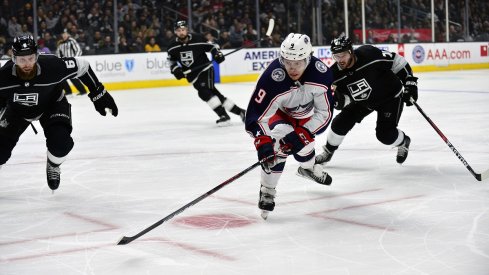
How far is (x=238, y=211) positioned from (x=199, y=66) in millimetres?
4915

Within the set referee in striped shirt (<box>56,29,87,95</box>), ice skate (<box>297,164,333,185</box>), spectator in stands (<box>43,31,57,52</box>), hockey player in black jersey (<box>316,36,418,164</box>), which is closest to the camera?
ice skate (<box>297,164,333,185</box>)

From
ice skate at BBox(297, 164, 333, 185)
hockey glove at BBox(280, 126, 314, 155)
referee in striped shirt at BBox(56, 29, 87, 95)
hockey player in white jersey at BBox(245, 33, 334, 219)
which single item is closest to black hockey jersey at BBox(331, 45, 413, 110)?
ice skate at BBox(297, 164, 333, 185)

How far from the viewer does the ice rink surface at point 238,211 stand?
3.19 metres

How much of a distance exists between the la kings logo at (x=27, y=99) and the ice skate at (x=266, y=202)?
1590 millimetres

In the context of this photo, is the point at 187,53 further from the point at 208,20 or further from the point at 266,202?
the point at 208,20

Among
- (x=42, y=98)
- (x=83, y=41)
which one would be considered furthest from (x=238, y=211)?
(x=83, y=41)

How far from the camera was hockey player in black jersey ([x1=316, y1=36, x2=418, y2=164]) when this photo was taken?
5281mm

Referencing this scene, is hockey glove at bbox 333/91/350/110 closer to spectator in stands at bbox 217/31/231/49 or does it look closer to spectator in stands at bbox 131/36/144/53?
spectator in stands at bbox 131/36/144/53

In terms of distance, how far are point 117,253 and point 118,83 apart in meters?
11.4

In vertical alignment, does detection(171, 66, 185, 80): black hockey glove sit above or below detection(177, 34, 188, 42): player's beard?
below

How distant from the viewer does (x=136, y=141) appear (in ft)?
24.9

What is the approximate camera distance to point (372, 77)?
5.33 metres

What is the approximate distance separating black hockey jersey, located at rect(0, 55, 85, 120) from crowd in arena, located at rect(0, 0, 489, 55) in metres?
9.18

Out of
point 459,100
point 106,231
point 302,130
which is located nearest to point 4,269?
point 106,231
